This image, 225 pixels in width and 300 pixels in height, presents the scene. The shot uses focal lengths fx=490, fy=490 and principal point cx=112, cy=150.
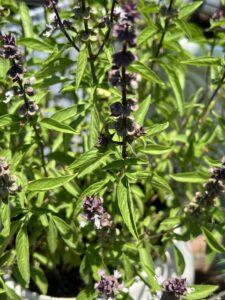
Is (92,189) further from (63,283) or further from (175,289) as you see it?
(63,283)

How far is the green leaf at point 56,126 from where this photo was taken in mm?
1532

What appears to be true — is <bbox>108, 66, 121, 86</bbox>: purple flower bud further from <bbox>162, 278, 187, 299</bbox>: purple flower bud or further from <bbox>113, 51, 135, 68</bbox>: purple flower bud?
<bbox>162, 278, 187, 299</bbox>: purple flower bud

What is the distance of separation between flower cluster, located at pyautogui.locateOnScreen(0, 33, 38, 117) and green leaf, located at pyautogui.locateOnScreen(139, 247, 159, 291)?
67 cm

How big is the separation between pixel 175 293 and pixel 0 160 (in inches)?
27.2

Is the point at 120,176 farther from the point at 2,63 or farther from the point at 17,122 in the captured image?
the point at 2,63

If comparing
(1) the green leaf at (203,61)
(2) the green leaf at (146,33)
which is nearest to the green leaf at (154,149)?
(1) the green leaf at (203,61)

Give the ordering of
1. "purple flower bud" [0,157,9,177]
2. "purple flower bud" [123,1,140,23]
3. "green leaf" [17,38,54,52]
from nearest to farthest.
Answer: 1. "purple flower bud" [123,1,140,23]
2. "purple flower bud" [0,157,9,177]
3. "green leaf" [17,38,54,52]

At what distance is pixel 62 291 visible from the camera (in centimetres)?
221

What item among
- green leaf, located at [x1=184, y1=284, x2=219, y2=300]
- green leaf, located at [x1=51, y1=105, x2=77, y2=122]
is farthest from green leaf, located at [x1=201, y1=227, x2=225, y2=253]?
green leaf, located at [x1=51, y1=105, x2=77, y2=122]

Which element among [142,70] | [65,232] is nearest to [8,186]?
[65,232]

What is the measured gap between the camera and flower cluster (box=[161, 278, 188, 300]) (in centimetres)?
155

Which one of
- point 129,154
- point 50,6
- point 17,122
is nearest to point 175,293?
point 129,154

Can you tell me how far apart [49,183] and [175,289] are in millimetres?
524

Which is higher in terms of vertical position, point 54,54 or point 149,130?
point 54,54
